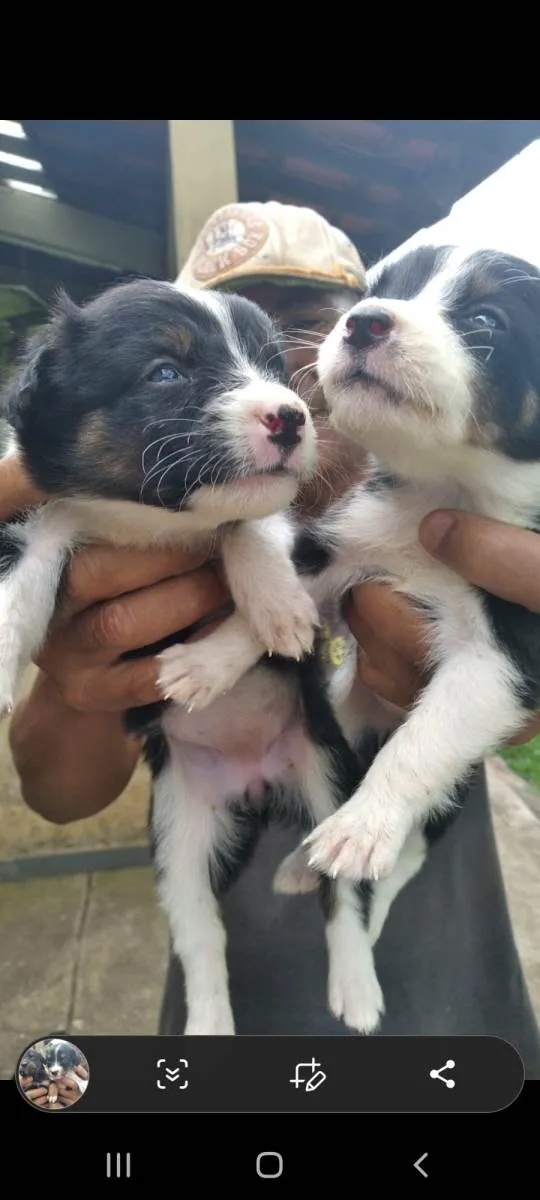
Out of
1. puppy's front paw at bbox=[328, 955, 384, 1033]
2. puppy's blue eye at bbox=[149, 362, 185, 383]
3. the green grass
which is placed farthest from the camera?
the green grass

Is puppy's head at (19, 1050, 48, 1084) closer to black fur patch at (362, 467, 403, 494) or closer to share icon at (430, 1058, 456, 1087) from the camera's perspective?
share icon at (430, 1058, 456, 1087)

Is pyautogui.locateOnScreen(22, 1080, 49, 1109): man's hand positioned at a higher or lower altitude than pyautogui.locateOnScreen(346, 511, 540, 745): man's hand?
lower

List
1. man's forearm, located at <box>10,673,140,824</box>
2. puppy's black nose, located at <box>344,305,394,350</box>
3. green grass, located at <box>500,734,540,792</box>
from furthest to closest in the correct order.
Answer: man's forearm, located at <box>10,673,140,824</box>
green grass, located at <box>500,734,540,792</box>
puppy's black nose, located at <box>344,305,394,350</box>

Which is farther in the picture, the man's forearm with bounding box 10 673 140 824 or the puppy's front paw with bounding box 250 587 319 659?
the man's forearm with bounding box 10 673 140 824
